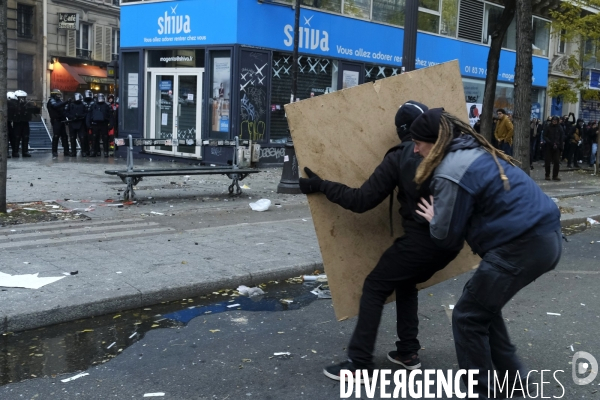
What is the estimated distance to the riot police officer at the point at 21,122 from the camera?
18.8 meters

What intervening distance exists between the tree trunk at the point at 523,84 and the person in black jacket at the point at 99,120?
11778 millimetres

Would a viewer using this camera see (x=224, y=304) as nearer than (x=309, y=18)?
Yes

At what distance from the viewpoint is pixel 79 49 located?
132 feet

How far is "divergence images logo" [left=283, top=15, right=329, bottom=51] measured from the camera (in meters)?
18.8

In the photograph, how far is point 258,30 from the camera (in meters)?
18.1

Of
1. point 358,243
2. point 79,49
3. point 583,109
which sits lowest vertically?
point 358,243

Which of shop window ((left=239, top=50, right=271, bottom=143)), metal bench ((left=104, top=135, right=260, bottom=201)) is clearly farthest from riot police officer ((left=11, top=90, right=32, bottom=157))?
metal bench ((left=104, top=135, right=260, bottom=201))

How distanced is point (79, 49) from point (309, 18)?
81.5 feet

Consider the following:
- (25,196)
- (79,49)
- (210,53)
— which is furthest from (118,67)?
(79,49)

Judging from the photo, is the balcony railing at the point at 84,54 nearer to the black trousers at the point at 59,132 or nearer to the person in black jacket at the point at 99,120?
the black trousers at the point at 59,132

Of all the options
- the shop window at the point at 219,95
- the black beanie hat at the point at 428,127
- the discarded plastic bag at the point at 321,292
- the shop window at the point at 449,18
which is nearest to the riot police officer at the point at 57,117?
the shop window at the point at 219,95

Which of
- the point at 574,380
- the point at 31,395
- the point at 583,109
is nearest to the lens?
the point at 31,395

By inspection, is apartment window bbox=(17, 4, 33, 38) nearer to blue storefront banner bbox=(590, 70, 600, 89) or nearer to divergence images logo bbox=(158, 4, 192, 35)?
divergence images logo bbox=(158, 4, 192, 35)

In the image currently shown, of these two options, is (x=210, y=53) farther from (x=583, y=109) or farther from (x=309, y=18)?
(x=583, y=109)
